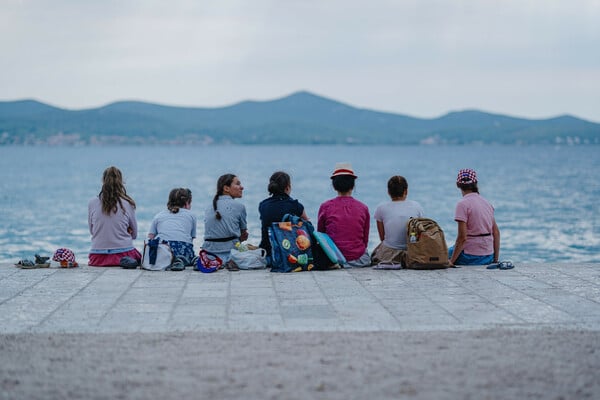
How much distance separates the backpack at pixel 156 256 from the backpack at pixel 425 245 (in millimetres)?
3039

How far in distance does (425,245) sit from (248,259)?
2219mm

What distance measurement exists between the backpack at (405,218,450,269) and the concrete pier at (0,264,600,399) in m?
0.33

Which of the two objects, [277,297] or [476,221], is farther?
[476,221]

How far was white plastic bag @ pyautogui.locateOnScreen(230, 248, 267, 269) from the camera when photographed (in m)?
10.0

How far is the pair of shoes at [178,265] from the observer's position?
32.6 ft

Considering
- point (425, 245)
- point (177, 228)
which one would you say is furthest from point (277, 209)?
point (425, 245)

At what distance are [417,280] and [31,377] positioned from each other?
193 inches

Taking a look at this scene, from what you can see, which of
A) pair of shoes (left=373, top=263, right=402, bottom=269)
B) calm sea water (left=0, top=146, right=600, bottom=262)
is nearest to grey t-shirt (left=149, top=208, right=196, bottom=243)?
pair of shoes (left=373, top=263, right=402, bottom=269)

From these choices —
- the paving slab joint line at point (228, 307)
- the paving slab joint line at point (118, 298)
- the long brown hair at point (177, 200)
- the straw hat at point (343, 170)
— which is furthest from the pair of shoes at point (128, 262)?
the straw hat at point (343, 170)

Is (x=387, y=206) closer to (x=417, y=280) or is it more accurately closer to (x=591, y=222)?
(x=417, y=280)

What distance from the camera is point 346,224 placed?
10.1m

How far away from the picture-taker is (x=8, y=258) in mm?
25984

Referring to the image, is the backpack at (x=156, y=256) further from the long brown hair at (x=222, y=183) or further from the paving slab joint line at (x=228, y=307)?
the paving slab joint line at (x=228, y=307)

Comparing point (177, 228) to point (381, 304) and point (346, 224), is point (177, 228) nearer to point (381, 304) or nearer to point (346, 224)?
point (346, 224)
